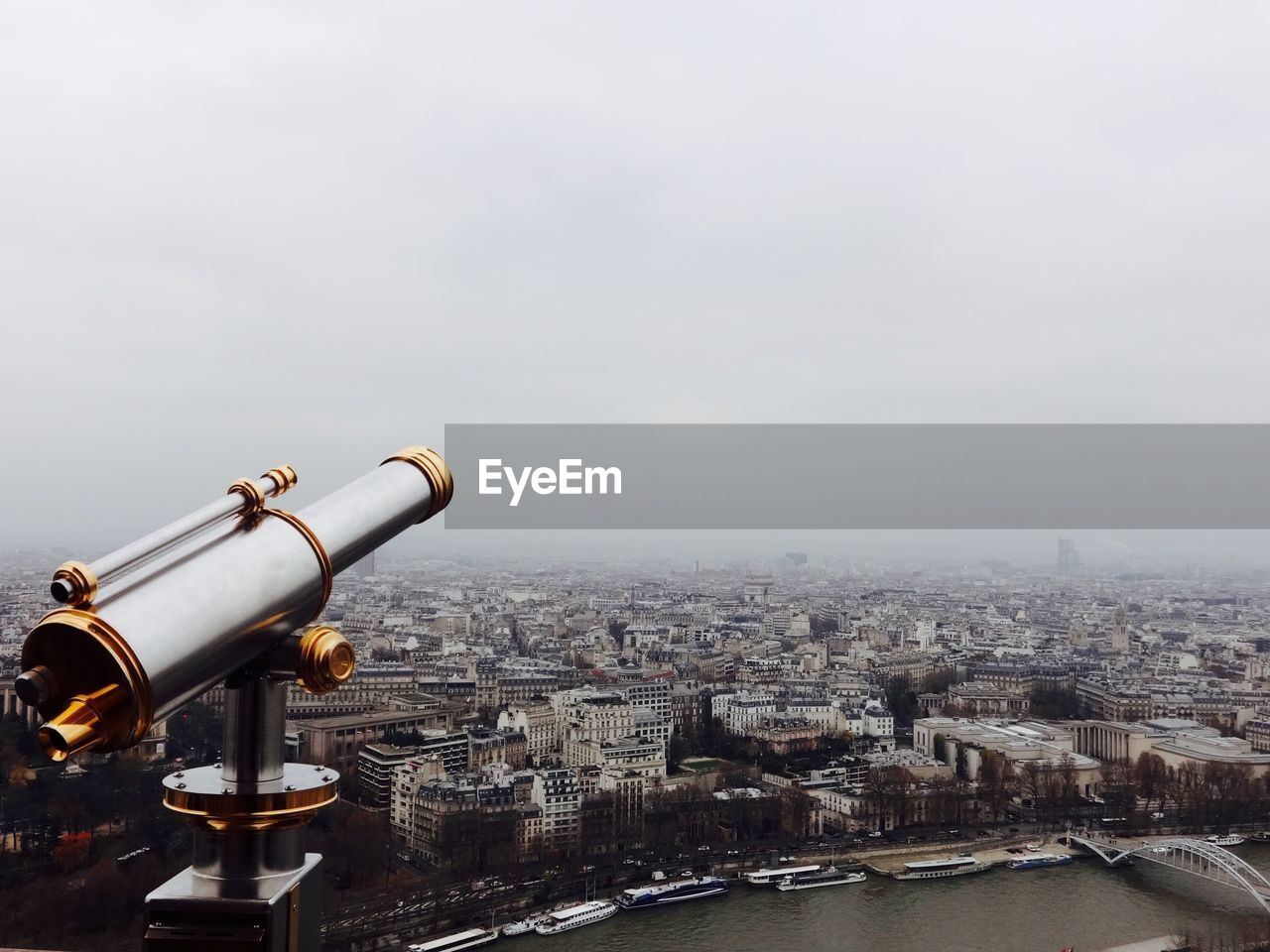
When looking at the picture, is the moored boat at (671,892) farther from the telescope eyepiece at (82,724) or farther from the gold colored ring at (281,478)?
the telescope eyepiece at (82,724)

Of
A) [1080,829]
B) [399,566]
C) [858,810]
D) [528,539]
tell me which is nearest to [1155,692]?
[1080,829]

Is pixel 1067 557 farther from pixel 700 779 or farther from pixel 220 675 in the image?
pixel 220 675

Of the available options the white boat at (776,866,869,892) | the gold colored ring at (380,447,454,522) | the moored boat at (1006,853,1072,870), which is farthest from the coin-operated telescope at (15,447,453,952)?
the moored boat at (1006,853,1072,870)

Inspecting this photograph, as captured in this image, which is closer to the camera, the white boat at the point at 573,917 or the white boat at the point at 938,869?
the white boat at the point at 573,917

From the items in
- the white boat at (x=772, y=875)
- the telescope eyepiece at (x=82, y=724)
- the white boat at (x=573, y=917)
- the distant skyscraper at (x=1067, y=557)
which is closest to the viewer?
the telescope eyepiece at (x=82, y=724)

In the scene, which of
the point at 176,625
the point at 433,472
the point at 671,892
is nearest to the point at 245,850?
the point at 176,625

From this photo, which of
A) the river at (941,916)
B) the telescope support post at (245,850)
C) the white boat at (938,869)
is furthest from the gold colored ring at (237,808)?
the white boat at (938,869)
